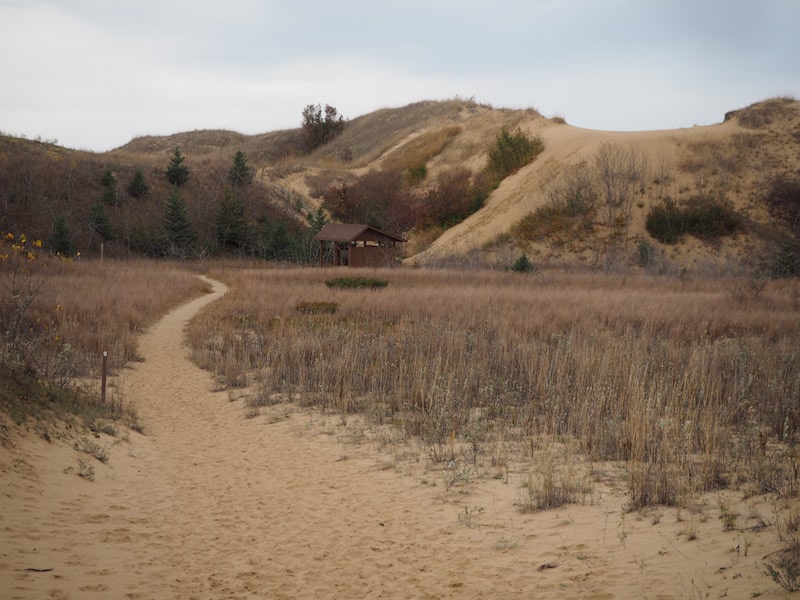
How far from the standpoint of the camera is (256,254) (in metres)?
46.8

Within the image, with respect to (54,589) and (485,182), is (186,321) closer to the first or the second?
(54,589)

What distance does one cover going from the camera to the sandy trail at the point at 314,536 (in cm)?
468

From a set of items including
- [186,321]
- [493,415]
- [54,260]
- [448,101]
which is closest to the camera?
[493,415]

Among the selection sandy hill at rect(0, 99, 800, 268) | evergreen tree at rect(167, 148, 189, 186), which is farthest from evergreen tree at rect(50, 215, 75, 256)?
evergreen tree at rect(167, 148, 189, 186)

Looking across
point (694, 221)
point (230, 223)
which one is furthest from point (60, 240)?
point (694, 221)

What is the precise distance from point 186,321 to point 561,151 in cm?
3868

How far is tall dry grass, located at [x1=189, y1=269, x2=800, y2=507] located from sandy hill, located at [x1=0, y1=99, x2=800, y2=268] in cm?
1915

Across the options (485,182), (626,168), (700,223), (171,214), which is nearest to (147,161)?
(171,214)

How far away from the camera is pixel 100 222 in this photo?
136 ft

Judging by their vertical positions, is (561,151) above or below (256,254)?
above

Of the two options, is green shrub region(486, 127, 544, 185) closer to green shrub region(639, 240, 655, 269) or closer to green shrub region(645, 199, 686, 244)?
green shrub region(645, 199, 686, 244)

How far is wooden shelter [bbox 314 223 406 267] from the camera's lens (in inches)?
1475

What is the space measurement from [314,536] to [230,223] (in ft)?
139

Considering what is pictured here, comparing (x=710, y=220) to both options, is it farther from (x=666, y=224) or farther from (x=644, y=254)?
(x=644, y=254)
